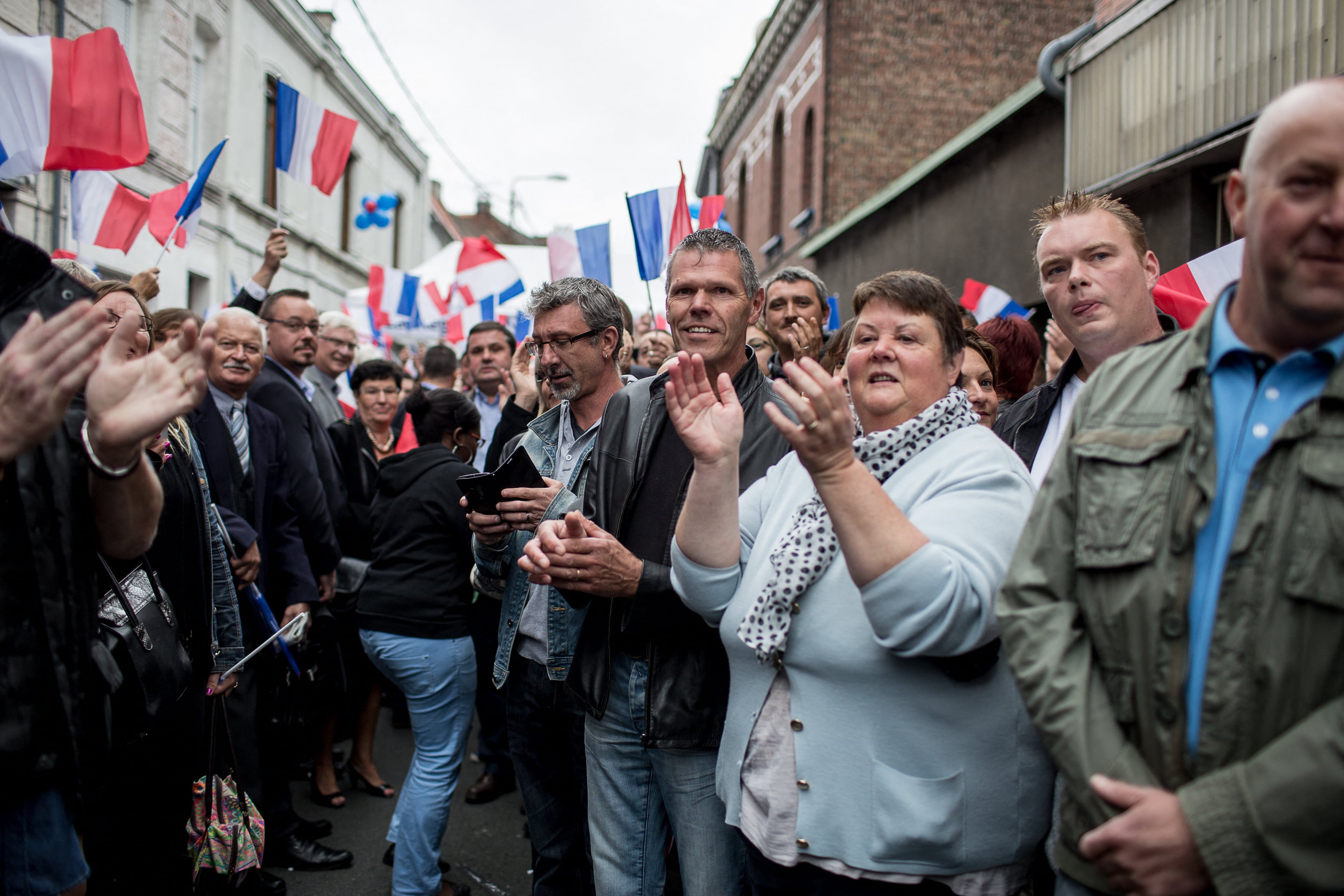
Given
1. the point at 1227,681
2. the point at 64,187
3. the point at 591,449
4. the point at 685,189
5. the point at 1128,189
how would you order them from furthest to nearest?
the point at 64,187 < the point at 1128,189 < the point at 685,189 < the point at 591,449 < the point at 1227,681

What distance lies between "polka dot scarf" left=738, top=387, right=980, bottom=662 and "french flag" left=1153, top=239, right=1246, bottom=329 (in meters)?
1.59

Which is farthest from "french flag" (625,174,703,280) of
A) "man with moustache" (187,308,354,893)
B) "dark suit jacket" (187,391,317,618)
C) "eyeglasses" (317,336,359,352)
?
"dark suit jacket" (187,391,317,618)

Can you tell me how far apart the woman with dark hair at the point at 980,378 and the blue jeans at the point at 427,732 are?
224cm

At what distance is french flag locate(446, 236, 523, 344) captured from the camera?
29.3 feet

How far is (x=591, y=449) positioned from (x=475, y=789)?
2581mm

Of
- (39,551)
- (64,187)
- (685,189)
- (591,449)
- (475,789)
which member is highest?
(64,187)

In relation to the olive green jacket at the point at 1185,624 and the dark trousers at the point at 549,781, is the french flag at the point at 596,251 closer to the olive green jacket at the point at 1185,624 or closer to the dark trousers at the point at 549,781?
the dark trousers at the point at 549,781

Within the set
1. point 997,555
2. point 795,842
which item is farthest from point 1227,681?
point 795,842

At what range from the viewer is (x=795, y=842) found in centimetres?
175

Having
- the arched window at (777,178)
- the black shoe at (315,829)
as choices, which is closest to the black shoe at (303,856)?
the black shoe at (315,829)

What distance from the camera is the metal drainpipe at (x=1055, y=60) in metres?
7.36

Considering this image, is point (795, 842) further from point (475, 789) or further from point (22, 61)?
point (22, 61)

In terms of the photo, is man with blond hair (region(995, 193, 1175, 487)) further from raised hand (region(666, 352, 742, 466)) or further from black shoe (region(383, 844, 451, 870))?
black shoe (region(383, 844, 451, 870))

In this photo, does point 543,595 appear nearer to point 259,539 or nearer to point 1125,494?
point 259,539
